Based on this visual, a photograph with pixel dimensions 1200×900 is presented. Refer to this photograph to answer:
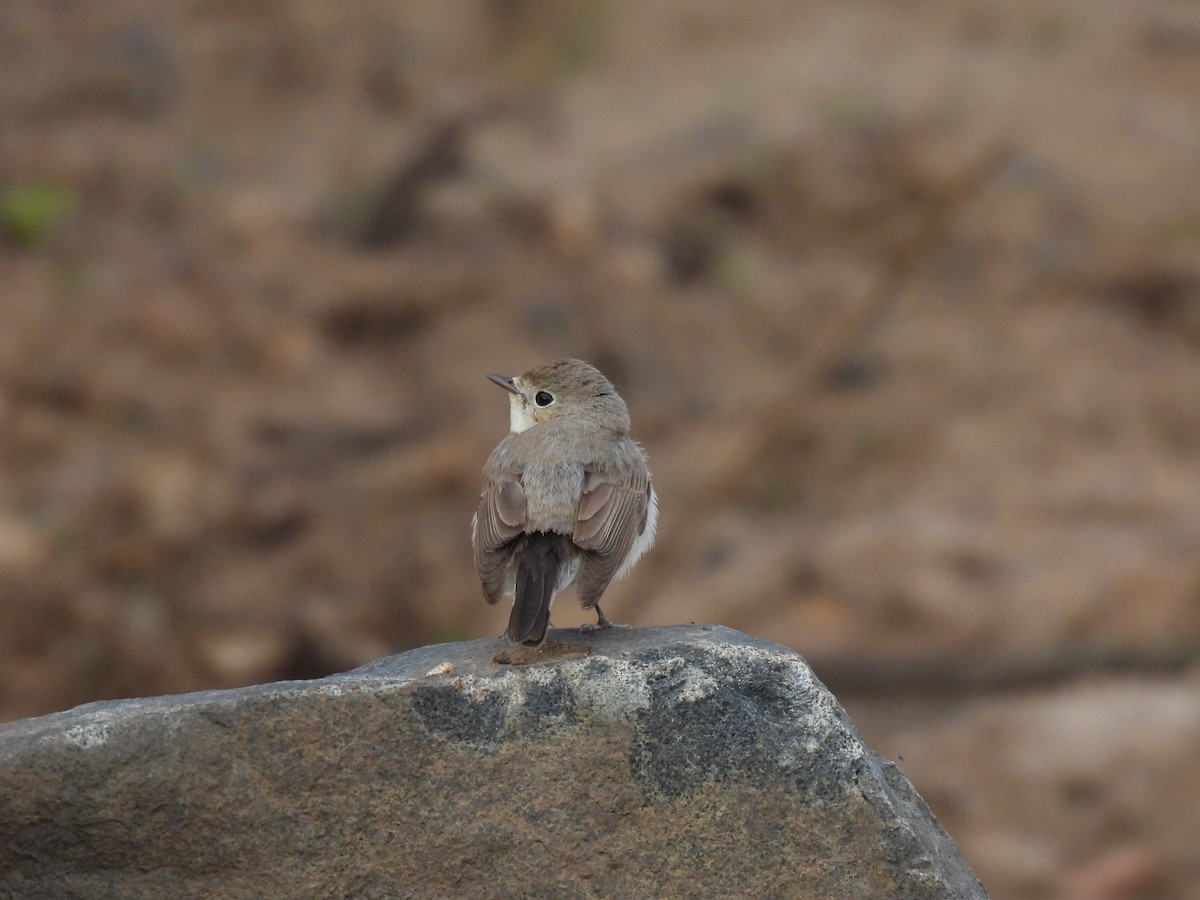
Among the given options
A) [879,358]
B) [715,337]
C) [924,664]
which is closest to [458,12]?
[715,337]

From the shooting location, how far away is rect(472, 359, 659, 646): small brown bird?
20.4 ft

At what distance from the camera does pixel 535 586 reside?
598 cm

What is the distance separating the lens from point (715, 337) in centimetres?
1329

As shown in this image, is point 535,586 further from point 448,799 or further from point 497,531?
point 448,799

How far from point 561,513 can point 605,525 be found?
18 centimetres

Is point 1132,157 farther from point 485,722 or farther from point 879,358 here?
point 485,722

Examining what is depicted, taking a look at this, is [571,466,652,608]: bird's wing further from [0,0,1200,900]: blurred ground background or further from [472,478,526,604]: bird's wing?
[0,0,1200,900]: blurred ground background

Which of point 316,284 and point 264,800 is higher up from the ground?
point 316,284

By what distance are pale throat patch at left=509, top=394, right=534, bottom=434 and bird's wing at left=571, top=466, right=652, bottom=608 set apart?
80 centimetres

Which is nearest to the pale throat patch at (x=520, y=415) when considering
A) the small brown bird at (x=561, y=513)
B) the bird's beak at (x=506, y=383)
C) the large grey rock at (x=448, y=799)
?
the bird's beak at (x=506, y=383)

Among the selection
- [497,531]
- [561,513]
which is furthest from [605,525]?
[497,531]

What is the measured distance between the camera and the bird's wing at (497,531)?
6.27 meters

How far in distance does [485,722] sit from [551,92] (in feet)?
32.9

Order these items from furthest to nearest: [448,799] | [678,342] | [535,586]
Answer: [678,342] → [535,586] → [448,799]
